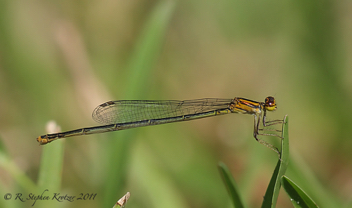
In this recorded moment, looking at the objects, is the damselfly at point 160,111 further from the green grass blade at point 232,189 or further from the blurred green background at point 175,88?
the green grass blade at point 232,189

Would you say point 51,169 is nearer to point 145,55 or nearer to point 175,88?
point 145,55

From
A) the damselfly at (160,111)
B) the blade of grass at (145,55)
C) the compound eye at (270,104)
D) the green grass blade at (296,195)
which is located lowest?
the green grass blade at (296,195)

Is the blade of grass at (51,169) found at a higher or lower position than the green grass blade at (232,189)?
higher

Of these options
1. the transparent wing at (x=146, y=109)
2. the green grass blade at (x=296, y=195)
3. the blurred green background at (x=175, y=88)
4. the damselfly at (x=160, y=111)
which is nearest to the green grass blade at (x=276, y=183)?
the green grass blade at (x=296, y=195)

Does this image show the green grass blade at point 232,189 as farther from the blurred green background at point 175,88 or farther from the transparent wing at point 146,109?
the transparent wing at point 146,109

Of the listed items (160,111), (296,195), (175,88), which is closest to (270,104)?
(160,111)

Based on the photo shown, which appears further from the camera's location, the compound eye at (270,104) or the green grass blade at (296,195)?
Result: the compound eye at (270,104)

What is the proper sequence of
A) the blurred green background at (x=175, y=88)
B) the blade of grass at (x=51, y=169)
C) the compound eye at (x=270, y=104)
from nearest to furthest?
the blade of grass at (x=51, y=169) < the blurred green background at (x=175, y=88) < the compound eye at (x=270, y=104)

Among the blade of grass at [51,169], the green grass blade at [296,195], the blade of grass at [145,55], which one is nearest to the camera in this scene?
the green grass blade at [296,195]
